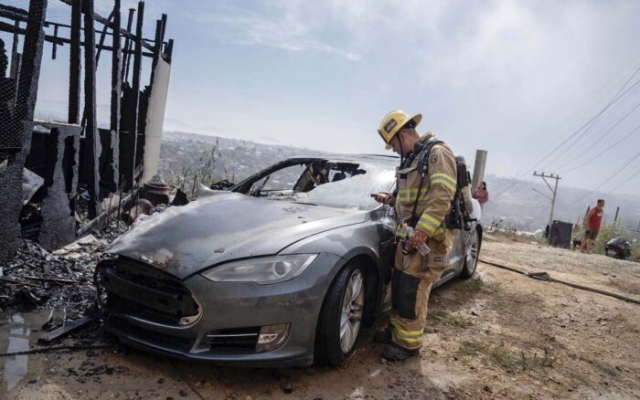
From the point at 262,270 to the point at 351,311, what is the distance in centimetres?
81

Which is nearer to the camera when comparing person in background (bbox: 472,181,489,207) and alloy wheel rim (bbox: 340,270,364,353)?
alloy wheel rim (bbox: 340,270,364,353)

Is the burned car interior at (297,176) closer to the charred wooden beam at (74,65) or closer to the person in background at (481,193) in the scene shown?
the charred wooden beam at (74,65)

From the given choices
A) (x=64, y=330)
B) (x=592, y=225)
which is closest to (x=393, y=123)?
(x=64, y=330)

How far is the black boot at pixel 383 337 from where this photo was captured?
3369 mm

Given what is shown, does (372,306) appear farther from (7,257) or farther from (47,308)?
(7,257)

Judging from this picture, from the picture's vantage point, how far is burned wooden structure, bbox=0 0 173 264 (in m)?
4.14

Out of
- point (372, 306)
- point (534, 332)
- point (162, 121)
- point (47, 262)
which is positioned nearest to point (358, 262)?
point (372, 306)

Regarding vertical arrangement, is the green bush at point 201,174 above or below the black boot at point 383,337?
above

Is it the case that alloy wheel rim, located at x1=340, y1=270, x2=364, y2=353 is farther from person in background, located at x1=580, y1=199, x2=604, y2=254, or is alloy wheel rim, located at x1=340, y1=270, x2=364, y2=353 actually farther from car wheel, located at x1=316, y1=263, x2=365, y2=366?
person in background, located at x1=580, y1=199, x2=604, y2=254

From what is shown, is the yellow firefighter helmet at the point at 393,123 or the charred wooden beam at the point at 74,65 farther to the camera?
the charred wooden beam at the point at 74,65

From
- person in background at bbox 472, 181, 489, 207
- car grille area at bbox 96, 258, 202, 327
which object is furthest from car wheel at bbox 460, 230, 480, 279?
person in background at bbox 472, 181, 489, 207

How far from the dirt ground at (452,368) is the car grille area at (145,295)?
337 millimetres

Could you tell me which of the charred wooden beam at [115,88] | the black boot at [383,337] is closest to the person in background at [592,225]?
the black boot at [383,337]

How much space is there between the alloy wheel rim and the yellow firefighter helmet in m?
1.07
